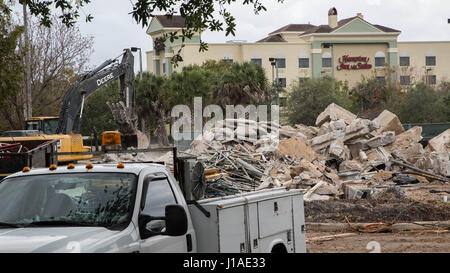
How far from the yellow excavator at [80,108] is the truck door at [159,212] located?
19.6 meters

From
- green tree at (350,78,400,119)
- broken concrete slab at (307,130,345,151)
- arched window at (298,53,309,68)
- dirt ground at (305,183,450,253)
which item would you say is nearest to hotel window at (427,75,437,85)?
arched window at (298,53,309,68)

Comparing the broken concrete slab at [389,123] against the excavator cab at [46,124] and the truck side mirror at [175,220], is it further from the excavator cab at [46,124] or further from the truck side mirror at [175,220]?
the truck side mirror at [175,220]

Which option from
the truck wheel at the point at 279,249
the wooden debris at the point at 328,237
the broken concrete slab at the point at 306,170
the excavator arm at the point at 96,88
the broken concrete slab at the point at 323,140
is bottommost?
the wooden debris at the point at 328,237

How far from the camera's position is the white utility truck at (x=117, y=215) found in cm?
610

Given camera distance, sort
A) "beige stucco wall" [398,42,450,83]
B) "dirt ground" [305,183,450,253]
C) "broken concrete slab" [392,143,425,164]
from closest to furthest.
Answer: "dirt ground" [305,183,450,253] → "broken concrete slab" [392,143,425,164] → "beige stucco wall" [398,42,450,83]

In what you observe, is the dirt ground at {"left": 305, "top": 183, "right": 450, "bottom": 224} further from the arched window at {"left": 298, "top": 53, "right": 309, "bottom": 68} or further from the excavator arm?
the arched window at {"left": 298, "top": 53, "right": 309, "bottom": 68}

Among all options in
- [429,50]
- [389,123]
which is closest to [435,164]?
[389,123]

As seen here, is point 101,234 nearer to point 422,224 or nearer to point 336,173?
point 422,224


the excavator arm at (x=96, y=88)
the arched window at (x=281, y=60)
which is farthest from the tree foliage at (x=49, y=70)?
the arched window at (x=281, y=60)

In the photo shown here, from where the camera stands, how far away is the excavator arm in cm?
3177
